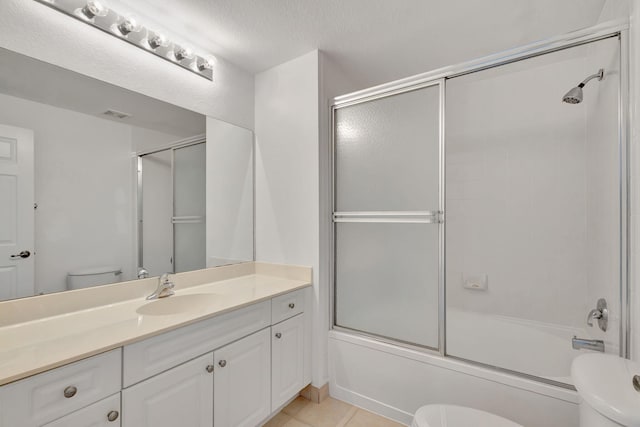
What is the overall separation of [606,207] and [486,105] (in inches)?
47.5

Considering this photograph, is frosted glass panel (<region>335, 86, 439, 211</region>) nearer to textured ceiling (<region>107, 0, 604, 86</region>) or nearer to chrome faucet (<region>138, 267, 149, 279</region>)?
textured ceiling (<region>107, 0, 604, 86</region>)

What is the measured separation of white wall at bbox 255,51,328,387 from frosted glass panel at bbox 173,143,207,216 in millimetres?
430

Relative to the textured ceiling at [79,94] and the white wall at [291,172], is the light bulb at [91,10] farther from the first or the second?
the white wall at [291,172]

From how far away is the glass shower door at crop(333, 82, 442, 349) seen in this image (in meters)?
1.72

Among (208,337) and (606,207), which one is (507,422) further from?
(208,337)

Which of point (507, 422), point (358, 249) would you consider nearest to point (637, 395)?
point (507, 422)

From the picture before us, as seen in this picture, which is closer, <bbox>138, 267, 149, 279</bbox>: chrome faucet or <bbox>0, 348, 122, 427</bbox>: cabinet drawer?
<bbox>0, 348, 122, 427</bbox>: cabinet drawer

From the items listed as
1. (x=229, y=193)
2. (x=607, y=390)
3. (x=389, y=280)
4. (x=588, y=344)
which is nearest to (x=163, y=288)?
(x=229, y=193)

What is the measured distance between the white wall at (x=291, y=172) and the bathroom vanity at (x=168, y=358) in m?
0.14

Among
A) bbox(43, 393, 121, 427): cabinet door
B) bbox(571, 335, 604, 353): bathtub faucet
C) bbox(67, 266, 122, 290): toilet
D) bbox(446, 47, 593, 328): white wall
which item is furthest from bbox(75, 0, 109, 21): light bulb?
bbox(571, 335, 604, 353): bathtub faucet

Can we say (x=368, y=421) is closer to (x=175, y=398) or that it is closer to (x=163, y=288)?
(x=175, y=398)

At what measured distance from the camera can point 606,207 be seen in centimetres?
140

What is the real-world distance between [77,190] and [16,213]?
0.78ft

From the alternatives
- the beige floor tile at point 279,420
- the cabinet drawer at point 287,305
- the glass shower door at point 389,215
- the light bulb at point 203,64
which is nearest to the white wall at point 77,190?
the light bulb at point 203,64
